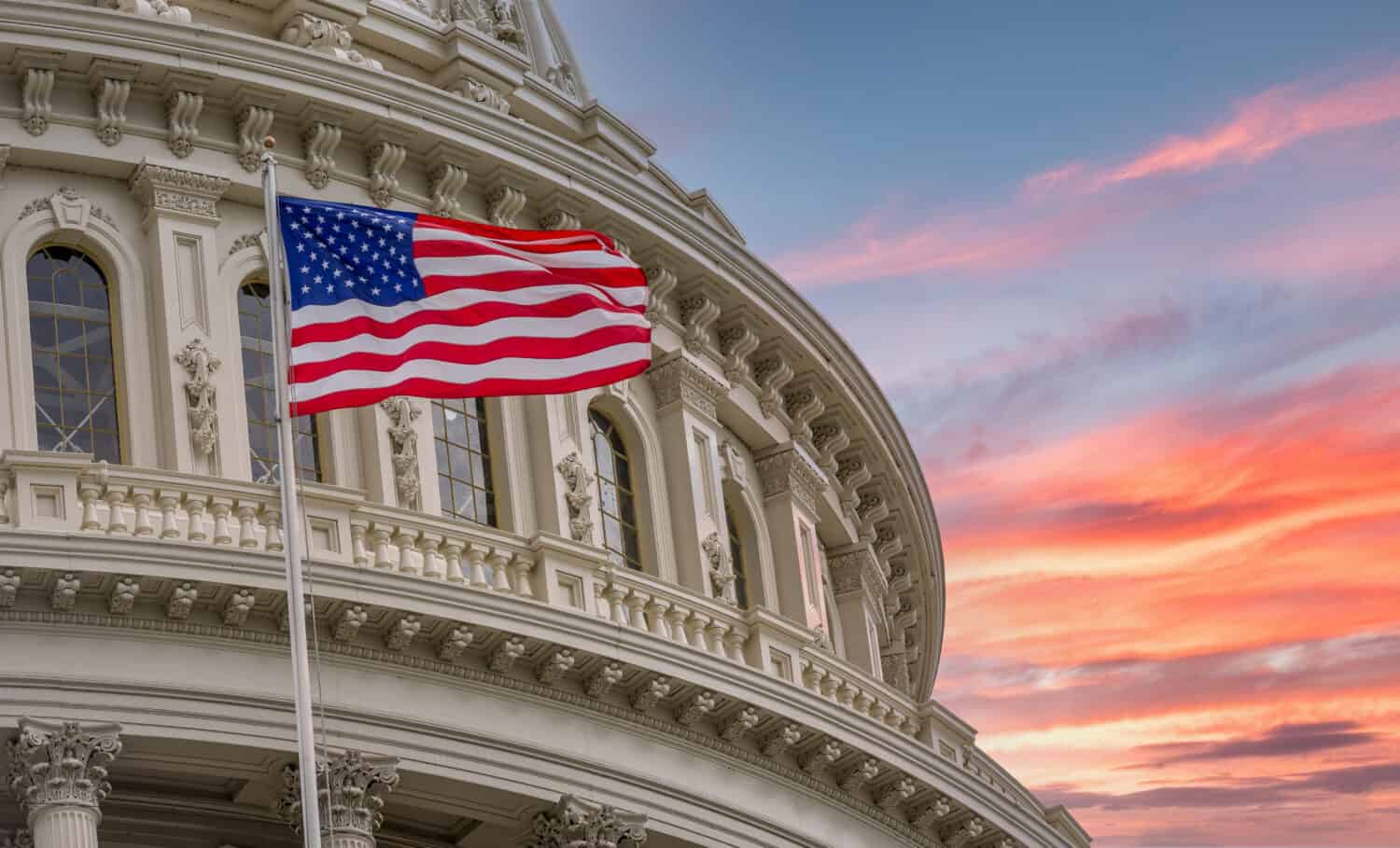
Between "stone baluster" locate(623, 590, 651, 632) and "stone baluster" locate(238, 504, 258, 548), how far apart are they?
5446mm

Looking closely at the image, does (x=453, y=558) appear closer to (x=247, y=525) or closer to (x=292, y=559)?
(x=247, y=525)

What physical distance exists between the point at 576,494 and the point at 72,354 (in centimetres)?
724

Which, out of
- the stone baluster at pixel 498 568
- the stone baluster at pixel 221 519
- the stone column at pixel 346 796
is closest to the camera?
the stone column at pixel 346 796

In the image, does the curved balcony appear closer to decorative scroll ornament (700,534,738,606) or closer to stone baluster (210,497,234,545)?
stone baluster (210,497,234,545)

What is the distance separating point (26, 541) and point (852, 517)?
75.5 feet

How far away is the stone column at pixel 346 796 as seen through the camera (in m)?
31.9

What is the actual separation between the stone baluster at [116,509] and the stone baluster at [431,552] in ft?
12.1

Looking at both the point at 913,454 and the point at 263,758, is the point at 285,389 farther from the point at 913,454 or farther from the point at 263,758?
the point at 913,454

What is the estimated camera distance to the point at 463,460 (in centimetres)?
4041

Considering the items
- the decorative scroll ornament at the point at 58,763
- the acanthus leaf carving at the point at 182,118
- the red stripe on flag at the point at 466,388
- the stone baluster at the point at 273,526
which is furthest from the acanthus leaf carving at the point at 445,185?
the decorative scroll ornament at the point at 58,763

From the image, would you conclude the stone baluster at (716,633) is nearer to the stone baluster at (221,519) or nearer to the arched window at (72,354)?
the stone baluster at (221,519)

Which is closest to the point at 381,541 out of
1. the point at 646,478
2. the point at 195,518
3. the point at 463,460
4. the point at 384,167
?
the point at 195,518

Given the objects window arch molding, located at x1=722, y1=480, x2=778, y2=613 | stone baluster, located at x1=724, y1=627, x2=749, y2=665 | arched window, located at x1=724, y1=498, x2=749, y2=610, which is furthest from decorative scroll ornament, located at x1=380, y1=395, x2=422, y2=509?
window arch molding, located at x1=722, y1=480, x2=778, y2=613

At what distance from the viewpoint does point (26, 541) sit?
1203 inches
